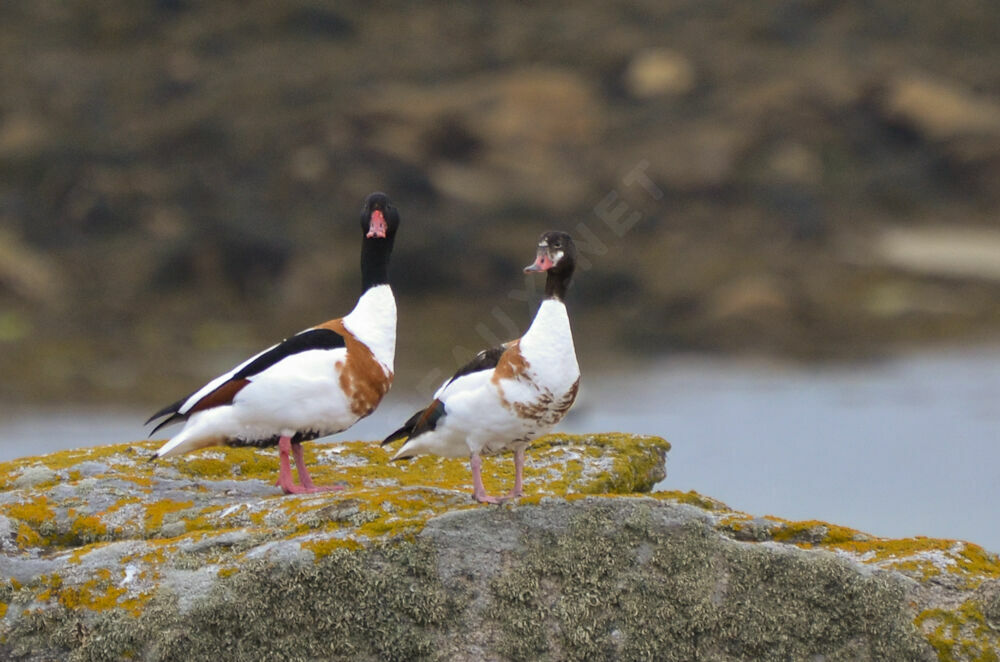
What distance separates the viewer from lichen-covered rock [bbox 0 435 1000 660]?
5.46 metres

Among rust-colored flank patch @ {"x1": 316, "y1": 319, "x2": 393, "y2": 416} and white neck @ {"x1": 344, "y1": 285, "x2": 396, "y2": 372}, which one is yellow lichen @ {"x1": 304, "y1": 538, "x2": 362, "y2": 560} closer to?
rust-colored flank patch @ {"x1": 316, "y1": 319, "x2": 393, "y2": 416}

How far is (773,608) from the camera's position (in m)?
5.62

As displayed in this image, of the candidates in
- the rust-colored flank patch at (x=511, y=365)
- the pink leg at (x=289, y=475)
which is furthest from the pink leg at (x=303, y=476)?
the rust-colored flank patch at (x=511, y=365)

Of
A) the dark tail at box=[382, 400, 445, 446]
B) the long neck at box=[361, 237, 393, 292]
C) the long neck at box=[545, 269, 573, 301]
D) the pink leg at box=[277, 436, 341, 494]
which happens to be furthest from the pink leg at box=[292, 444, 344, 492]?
the long neck at box=[545, 269, 573, 301]

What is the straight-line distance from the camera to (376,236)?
698 cm

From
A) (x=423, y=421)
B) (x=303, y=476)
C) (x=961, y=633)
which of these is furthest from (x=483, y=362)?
(x=961, y=633)

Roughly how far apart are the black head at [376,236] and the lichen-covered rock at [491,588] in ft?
4.72

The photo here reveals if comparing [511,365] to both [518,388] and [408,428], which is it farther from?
[408,428]

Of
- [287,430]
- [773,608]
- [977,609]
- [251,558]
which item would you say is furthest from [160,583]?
[977,609]

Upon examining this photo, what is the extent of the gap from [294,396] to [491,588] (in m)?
1.56

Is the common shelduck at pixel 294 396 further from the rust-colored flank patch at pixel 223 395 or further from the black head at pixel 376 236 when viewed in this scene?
the black head at pixel 376 236

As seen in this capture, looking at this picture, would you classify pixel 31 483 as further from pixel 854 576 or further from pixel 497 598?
pixel 854 576

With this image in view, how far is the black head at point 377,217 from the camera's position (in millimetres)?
6985

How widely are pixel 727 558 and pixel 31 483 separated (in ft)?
12.2
